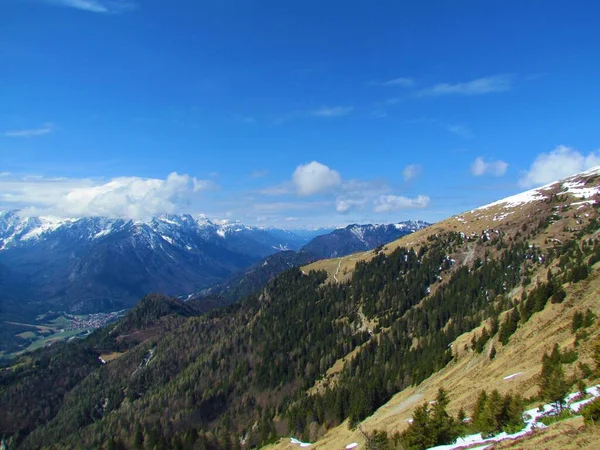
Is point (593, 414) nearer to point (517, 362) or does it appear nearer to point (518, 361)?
point (517, 362)

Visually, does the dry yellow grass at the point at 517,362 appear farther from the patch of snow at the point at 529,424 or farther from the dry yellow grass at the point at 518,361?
the patch of snow at the point at 529,424

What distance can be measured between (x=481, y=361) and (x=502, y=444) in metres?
65.6

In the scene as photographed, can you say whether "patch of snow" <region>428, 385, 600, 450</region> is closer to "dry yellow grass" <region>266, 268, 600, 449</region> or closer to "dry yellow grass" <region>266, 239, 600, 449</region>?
"dry yellow grass" <region>266, 239, 600, 449</region>

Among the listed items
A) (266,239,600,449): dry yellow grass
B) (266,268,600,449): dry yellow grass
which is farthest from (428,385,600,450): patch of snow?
(266,268,600,449): dry yellow grass

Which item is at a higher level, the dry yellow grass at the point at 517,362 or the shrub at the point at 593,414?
the shrub at the point at 593,414

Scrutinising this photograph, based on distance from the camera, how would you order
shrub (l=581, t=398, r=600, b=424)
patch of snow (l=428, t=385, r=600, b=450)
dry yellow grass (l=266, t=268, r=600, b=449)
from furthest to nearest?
dry yellow grass (l=266, t=268, r=600, b=449)
patch of snow (l=428, t=385, r=600, b=450)
shrub (l=581, t=398, r=600, b=424)

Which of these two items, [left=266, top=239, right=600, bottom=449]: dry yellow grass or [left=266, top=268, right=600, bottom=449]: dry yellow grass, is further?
[left=266, top=268, right=600, bottom=449]: dry yellow grass

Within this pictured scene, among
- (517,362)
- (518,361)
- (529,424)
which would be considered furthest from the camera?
(518,361)

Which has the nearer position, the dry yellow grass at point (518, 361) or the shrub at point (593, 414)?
the shrub at point (593, 414)

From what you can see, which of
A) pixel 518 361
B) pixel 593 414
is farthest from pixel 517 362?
pixel 593 414

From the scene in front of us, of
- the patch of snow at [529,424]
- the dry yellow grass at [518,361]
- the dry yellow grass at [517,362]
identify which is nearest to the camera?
the patch of snow at [529,424]

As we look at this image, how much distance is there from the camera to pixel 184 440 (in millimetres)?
170250

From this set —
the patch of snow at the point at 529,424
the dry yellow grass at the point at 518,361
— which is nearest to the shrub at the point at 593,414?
the patch of snow at the point at 529,424

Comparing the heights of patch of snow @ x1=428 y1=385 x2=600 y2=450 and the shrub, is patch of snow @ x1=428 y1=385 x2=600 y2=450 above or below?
below
